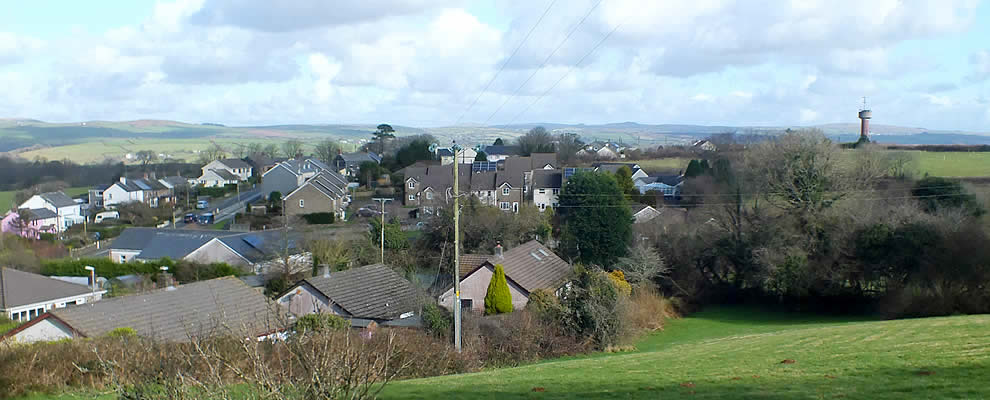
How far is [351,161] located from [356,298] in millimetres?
72510

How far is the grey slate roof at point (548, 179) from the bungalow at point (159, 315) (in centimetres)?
4170

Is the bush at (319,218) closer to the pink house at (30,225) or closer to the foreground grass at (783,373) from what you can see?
the pink house at (30,225)

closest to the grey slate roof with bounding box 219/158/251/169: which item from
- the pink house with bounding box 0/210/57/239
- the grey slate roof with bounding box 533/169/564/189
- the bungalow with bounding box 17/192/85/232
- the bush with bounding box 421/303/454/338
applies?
the bungalow with bounding box 17/192/85/232

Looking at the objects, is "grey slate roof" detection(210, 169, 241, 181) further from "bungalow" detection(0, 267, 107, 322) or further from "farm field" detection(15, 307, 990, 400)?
"farm field" detection(15, 307, 990, 400)

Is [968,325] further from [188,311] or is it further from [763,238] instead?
[188,311]

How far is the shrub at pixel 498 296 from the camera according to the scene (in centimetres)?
2891

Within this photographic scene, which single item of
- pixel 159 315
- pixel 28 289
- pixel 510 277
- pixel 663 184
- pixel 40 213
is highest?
pixel 663 184

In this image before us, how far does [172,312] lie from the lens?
75.8ft

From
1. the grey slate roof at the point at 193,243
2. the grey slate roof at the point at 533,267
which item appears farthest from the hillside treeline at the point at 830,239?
the grey slate roof at the point at 193,243

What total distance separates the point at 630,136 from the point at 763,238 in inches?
3693

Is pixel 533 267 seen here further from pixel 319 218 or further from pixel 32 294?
pixel 319 218

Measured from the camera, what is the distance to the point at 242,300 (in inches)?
992

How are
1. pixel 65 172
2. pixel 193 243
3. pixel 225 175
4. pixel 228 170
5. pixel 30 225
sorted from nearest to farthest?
pixel 193 243 → pixel 30 225 → pixel 225 175 → pixel 65 172 → pixel 228 170

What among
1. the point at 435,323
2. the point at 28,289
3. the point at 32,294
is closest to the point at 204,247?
the point at 28,289
